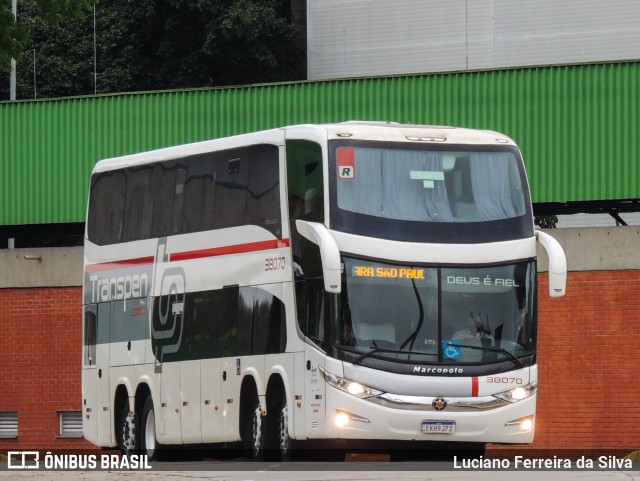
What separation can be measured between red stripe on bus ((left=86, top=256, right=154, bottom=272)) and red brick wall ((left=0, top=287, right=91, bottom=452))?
5455 millimetres

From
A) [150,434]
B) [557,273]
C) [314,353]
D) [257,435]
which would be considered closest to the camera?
[314,353]

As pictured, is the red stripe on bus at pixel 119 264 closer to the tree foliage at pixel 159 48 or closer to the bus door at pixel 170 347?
the bus door at pixel 170 347

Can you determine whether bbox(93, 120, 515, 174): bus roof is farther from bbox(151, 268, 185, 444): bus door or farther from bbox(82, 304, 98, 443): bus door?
bbox(82, 304, 98, 443): bus door

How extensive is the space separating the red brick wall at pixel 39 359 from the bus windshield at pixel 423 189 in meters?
12.3

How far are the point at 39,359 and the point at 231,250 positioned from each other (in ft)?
35.5

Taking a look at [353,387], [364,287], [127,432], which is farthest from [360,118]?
[353,387]

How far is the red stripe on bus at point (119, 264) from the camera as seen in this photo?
23.9 m

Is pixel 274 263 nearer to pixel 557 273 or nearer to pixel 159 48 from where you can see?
pixel 557 273

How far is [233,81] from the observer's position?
52688 millimetres

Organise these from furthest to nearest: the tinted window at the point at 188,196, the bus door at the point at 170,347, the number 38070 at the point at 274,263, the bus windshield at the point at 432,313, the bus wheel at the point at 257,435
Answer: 1. the bus door at the point at 170,347
2. the tinted window at the point at 188,196
3. the bus wheel at the point at 257,435
4. the number 38070 at the point at 274,263
5. the bus windshield at the point at 432,313

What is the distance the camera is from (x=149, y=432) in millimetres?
24297

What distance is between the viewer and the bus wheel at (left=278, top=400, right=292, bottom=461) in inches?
790

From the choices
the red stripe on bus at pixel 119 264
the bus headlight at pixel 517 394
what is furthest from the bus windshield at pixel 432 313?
the red stripe on bus at pixel 119 264

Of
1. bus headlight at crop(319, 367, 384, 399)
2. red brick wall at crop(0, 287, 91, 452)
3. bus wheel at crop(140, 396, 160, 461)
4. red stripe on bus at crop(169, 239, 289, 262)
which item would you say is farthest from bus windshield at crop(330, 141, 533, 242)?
red brick wall at crop(0, 287, 91, 452)
